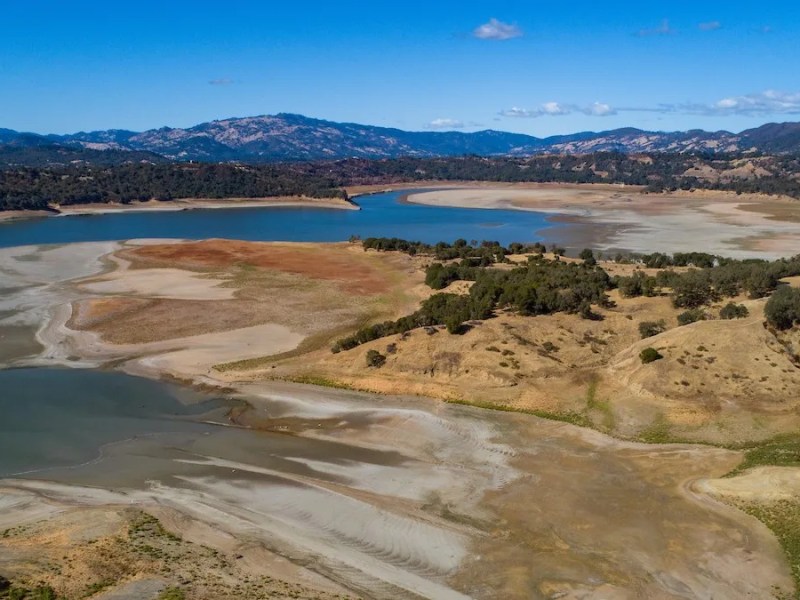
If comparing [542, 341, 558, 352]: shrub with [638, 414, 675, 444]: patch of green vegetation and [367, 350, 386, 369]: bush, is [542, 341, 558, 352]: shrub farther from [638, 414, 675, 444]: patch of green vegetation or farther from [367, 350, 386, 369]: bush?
[367, 350, 386, 369]: bush

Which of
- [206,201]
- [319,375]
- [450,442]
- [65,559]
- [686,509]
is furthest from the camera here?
[206,201]

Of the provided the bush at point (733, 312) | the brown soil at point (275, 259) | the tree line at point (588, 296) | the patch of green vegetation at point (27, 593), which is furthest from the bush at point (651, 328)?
the patch of green vegetation at point (27, 593)

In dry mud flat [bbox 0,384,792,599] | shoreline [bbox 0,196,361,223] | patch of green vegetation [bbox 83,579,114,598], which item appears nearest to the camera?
patch of green vegetation [bbox 83,579,114,598]

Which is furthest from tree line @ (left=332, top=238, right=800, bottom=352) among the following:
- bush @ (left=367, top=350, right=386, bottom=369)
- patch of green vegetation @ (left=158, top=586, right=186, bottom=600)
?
patch of green vegetation @ (left=158, top=586, right=186, bottom=600)

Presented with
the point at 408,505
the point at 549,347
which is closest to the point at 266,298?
the point at 549,347

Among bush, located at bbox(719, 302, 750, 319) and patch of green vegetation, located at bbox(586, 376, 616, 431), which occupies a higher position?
bush, located at bbox(719, 302, 750, 319)

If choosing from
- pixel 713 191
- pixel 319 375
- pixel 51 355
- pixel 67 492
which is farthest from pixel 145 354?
pixel 713 191

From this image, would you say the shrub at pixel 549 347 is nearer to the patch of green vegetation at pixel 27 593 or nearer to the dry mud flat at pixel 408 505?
the dry mud flat at pixel 408 505

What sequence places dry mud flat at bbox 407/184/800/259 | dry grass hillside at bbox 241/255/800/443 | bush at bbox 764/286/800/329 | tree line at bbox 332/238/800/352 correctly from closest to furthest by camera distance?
dry grass hillside at bbox 241/255/800/443, bush at bbox 764/286/800/329, tree line at bbox 332/238/800/352, dry mud flat at bbox 407/184/800/259

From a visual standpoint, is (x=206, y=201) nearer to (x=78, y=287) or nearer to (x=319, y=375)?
(x=78, y=287)
